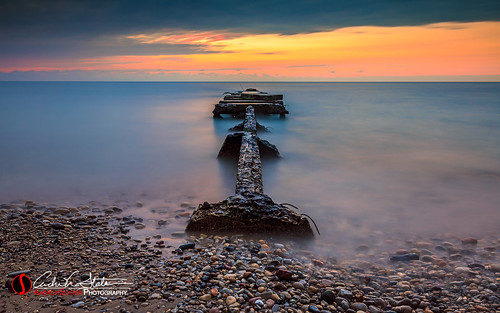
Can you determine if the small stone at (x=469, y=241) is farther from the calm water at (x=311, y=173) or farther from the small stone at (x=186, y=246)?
the small stone at (x=186, y=246)

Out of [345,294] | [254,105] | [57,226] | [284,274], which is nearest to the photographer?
[345,294]

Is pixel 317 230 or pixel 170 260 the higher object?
pixel 317 230

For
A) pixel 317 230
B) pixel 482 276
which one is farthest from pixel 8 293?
pixel 482 276

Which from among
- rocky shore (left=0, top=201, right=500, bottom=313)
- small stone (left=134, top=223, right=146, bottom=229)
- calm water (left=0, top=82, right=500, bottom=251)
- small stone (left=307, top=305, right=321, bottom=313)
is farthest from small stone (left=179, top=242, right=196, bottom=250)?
small stone (left=307, top=305, right=321, bottom=313)

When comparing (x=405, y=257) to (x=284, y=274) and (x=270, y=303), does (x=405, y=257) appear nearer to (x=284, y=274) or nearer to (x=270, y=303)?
(x=284, y=274)

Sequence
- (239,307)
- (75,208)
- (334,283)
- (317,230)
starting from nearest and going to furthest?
(239,307) → (334,283) → (317,230) → (75,208)

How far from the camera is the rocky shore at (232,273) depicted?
2.41m

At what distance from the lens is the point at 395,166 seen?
738 cm

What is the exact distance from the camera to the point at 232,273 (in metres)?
2.79

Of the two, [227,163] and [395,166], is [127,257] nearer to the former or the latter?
[227,163]

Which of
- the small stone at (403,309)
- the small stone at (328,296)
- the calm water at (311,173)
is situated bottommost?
the small stone at (403,309)

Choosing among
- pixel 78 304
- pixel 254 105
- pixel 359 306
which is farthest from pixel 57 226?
pixel 254 105

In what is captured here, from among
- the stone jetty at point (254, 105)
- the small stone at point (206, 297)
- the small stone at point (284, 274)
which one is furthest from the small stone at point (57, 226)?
the stone jetty at point (254, 105)

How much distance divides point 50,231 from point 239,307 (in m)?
2.38
